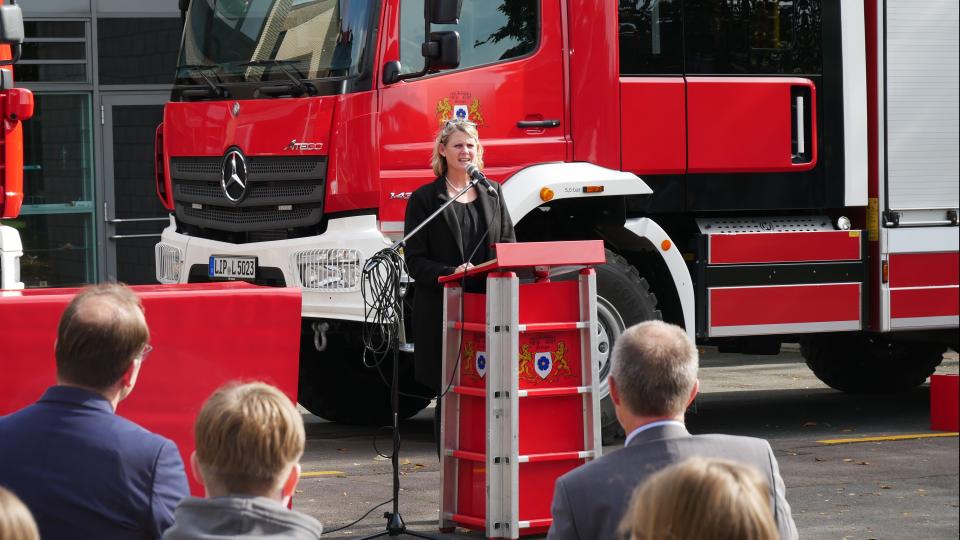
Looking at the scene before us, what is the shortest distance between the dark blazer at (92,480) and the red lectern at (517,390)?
3069 millimetres

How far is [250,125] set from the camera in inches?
365

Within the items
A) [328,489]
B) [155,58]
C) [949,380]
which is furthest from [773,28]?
[155,58]

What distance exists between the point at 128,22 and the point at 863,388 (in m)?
9.01

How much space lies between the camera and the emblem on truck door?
9.38m

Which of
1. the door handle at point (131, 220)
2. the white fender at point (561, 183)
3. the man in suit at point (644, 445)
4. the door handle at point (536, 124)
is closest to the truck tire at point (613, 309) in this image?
the white fender at point (561, 183)

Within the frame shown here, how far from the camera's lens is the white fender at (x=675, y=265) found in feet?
31.0

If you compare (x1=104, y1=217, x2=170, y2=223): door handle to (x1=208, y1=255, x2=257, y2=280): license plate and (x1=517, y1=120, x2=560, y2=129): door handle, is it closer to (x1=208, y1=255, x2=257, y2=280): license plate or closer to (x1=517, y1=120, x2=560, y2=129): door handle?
(x1=208, y1=255, x2=257, y2=280): license plate

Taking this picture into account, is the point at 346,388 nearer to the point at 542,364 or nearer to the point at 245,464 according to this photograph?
the point at 542,364

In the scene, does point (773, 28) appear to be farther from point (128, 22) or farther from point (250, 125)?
point (128, 22)

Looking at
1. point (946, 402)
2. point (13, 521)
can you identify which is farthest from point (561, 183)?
point (13, 521)

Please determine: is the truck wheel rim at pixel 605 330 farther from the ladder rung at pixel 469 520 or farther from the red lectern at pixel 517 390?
the ladder rung at pixel 469 520

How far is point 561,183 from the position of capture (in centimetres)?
895

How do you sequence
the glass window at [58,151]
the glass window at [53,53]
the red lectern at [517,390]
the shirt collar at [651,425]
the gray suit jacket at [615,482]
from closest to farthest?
the gray suit jacket at [615,482], the shirt collar at [651,425], the red lectern at [517,390], the glass window at [53,53], the glass window at [58,151]

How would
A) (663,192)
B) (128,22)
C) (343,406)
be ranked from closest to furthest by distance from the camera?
(663,192), (343,406), (128,22)
